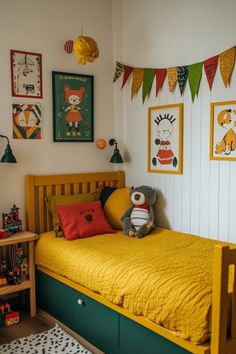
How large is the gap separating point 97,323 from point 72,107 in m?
1.84

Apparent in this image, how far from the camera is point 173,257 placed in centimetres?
247

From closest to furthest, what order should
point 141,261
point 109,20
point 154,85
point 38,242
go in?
point 141,261 → point 38,242 → point 154,85 → point 109,20

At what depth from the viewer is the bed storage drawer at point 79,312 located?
238cm

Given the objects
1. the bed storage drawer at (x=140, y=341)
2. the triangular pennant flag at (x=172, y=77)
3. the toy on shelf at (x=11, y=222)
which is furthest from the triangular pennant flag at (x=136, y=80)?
the bed storage drawer at (x=140, y=341)

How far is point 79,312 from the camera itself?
2652mm

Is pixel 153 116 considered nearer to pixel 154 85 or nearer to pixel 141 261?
pixel 154 85

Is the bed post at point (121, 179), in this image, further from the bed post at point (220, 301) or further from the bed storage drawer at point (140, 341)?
the bed post at point (220, 301)

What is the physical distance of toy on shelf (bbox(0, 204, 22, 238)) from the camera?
2.96 metres

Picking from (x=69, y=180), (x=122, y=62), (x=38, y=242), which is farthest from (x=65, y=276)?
(x=122, y=62)

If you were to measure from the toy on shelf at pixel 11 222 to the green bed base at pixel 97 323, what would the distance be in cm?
41

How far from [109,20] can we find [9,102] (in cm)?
129

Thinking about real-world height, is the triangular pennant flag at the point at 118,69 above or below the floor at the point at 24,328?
above

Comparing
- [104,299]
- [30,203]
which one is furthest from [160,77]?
[104,299]

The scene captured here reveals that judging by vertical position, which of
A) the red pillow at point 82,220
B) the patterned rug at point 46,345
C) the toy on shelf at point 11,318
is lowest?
the patterned rug at point 46,345
